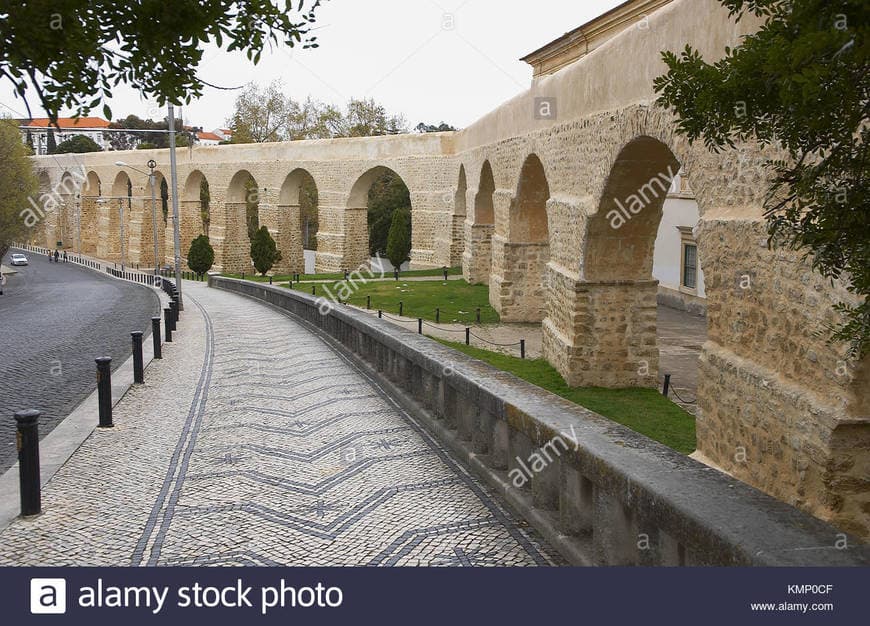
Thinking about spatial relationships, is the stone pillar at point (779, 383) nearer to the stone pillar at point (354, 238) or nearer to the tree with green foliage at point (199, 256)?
the stone pillar at point (354, 238)

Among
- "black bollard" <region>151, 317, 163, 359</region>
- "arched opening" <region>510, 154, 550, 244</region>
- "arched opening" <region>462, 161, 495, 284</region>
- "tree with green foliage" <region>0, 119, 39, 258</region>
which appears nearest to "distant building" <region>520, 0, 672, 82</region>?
"arched opening" <region>462, 161, 495, 284</region>

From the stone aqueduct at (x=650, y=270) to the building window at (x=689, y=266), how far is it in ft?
19.5

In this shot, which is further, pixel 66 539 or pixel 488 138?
pixel 488 138

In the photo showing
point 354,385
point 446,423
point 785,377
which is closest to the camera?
point 785,377

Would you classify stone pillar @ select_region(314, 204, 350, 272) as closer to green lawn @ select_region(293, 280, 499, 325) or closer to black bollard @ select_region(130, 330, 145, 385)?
green lawn @ select_region(293, 280, 499, 325)

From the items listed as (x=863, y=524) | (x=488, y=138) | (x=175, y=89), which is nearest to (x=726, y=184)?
(x=863, y=524)

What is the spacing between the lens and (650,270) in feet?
42.0

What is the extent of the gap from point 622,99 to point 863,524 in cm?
650

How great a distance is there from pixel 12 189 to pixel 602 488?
37.5 metres

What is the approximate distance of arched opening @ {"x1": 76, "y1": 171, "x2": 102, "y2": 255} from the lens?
65.7 m

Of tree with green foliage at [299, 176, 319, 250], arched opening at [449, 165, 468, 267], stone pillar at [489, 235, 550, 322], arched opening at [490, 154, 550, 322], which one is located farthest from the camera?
tree with green foliage at [299, 176, 319, 250]

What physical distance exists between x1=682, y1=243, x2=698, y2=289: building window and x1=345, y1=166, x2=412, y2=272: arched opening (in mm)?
13087

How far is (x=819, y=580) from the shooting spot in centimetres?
278

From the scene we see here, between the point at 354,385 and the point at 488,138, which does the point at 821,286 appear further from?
the point at 488,138
